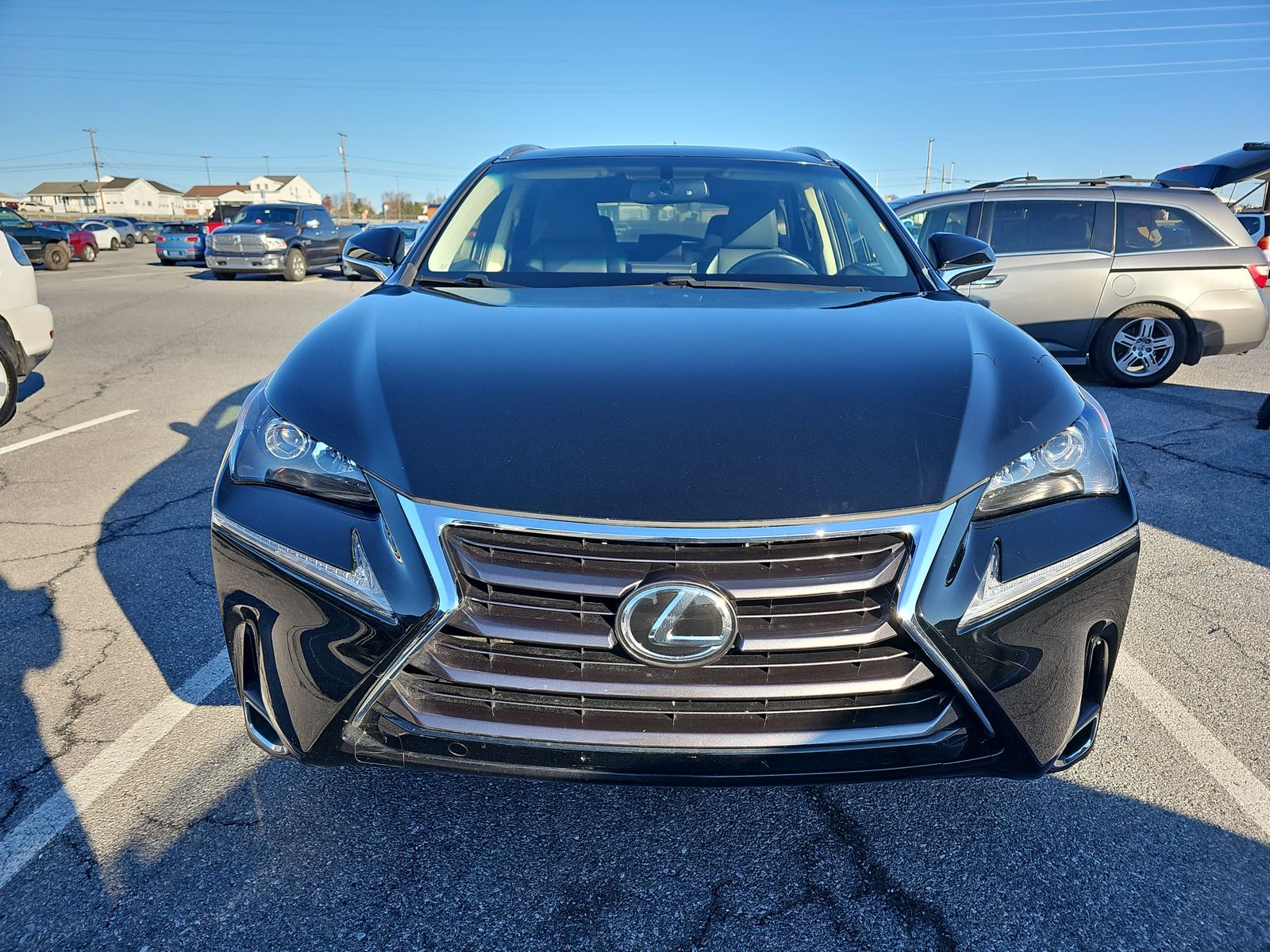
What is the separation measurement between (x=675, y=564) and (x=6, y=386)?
6.33 m

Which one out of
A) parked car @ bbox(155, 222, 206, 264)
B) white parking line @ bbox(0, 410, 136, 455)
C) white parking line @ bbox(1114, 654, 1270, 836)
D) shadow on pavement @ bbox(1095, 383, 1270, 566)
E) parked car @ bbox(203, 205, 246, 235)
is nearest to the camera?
white parking line @ bbox(1114, 654, 1270, 836)

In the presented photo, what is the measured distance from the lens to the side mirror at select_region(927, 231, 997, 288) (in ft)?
10.9

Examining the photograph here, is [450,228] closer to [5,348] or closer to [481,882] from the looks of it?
[481,882]

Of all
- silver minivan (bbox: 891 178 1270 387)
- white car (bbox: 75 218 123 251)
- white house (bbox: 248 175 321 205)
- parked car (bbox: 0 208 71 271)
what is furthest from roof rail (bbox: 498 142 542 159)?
white house (bbox: 248 175 321 205)

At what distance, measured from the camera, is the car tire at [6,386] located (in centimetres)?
619

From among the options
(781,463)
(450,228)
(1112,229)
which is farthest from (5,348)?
(1112,229)

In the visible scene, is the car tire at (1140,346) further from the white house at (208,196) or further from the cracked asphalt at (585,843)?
the white house at (208,196)

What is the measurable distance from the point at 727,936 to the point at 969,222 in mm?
8081

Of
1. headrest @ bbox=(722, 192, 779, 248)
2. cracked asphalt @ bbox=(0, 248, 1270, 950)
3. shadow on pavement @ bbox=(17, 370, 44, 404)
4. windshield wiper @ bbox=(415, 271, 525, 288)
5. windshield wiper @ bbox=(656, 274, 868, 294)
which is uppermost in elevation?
headrest @ bbox=(722, 192, 779, 248)

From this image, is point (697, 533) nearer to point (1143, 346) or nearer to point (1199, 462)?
point (1199, 462)

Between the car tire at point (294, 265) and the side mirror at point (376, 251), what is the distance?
1883 cm

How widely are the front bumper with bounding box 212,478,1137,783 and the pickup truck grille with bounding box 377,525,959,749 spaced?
0.02 m

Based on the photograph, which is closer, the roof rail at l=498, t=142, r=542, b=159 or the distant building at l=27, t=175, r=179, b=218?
the roof rail at l=498, t=142, r=542, b=159

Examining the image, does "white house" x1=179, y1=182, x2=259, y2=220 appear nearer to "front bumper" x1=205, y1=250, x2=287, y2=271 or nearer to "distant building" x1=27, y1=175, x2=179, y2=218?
"distant building" x1=27, y1=175, x2=179, y2=218
